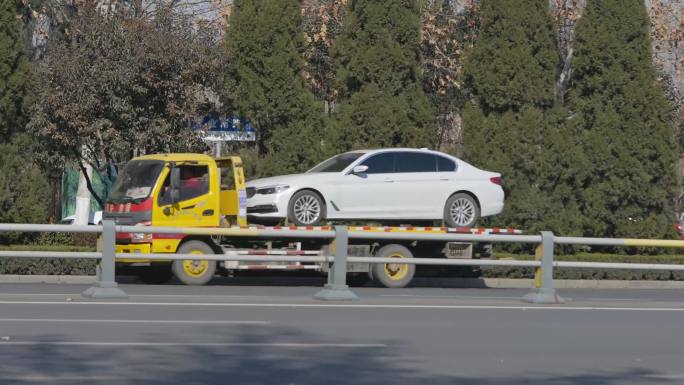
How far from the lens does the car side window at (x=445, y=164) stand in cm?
2186

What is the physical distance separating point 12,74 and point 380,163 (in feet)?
32.4

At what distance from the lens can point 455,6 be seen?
32281 millimetres

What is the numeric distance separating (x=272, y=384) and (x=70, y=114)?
17.0m

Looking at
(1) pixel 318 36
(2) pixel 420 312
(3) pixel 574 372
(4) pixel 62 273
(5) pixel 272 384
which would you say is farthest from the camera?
(1) pixel 318 36

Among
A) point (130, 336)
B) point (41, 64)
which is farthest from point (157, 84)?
point (130, 336)

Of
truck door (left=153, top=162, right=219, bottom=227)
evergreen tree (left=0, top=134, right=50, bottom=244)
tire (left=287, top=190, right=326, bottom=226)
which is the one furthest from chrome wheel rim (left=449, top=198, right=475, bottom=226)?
evergreen tree (left=0, top=134, right=50, bottom=244)

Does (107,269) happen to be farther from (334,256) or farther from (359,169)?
(359,169)

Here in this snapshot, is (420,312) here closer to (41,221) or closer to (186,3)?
(41,221)

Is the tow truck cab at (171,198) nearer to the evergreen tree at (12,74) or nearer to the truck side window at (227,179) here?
the truck side window at (227,179)

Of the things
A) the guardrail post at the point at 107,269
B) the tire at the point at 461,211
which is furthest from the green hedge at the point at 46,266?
the guardrail post at the point at 107,269

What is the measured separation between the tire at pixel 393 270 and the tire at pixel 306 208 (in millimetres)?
1500

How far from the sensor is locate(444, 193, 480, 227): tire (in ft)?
71.5

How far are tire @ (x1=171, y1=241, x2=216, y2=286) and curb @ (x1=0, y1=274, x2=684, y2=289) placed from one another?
326 centimetres

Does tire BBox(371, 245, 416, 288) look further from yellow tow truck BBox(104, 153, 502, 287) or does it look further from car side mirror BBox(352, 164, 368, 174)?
car side mirror BBox(352, 164, 368, 174)
